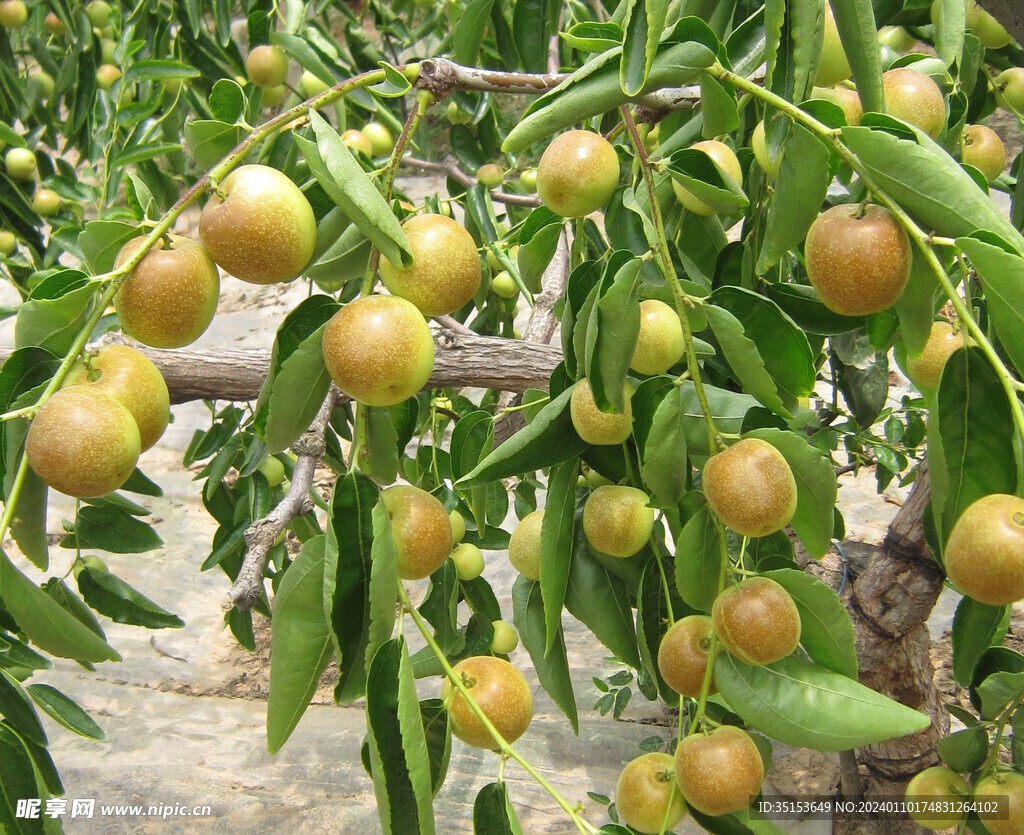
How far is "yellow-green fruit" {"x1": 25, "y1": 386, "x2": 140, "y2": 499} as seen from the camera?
1.72 feet

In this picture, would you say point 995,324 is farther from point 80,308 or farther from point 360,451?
point 80,308

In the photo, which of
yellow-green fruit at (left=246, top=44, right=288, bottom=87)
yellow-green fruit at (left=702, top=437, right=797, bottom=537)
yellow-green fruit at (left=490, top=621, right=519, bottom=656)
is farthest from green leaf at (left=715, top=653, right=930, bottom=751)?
yellow-green fruit at (left=246, top=44, right=288, bottom=87)

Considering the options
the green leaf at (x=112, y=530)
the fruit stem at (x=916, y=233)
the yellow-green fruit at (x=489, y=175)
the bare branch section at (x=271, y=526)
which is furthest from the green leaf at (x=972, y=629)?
the yellow-green fruit at (x=489, y=175)

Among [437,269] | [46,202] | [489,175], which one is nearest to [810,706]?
[437,269]

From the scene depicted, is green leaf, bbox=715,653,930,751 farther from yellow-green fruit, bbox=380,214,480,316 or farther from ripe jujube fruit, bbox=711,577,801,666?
yellow-green fruit, bbox=380,214,480,316

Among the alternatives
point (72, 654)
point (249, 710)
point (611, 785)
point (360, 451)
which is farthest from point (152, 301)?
point (249, 710)

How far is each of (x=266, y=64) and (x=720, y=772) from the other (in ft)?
4.32

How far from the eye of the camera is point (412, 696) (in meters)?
0.55

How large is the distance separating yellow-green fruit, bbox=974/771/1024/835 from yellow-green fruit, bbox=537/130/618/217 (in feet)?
2.39

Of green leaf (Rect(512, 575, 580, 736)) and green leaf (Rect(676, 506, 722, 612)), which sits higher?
green leaf (Rect(676, 506, 722, 612))

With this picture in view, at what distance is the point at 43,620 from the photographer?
620 mm

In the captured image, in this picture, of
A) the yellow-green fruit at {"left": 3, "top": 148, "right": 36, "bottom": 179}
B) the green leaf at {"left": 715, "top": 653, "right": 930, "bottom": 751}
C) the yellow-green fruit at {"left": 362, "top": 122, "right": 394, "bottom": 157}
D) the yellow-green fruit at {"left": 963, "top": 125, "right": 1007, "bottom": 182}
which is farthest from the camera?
the yellow-green fruit at {"left": 3, "top": 148, "right": 36, "bottom": 179}

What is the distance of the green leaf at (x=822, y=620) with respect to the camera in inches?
22.8

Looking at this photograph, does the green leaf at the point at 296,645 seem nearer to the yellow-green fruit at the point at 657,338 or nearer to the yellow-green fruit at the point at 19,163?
the yellow-green fruit at the point at 657,338
